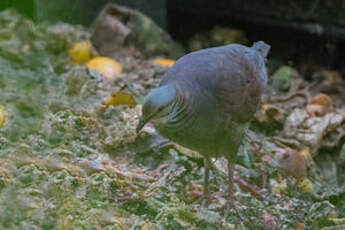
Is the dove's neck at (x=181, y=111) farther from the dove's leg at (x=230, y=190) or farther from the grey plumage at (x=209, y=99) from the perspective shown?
the dove's leg at (x=230, y=190)

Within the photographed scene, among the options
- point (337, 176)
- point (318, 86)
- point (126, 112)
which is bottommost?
point (126, 112)

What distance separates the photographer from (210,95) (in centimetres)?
383

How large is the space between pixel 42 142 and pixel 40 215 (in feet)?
3.12

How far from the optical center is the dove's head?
3.37 metres

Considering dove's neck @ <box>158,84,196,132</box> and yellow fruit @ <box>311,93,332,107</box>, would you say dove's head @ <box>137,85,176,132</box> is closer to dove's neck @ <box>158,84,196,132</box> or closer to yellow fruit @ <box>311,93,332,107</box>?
dove's neck @ <box>158,84,196,132</box>

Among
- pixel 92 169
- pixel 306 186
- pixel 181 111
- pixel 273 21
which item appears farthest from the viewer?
pixel 273 21

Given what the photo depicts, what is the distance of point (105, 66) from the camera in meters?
6.60

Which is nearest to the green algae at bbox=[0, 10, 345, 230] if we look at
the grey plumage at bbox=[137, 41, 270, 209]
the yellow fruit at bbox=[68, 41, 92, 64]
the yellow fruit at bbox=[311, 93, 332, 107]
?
the yellow fruit at bbox=[68, 41, 92, 64]

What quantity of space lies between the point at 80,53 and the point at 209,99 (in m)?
3.38

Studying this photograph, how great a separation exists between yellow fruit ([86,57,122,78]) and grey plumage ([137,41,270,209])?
2.35 metres

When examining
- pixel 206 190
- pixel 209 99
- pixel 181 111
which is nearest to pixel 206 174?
pixel 206 190

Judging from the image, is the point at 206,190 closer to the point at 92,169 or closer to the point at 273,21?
the point at 92,169

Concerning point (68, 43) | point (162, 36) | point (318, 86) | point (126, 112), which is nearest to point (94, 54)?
point (68, 43)

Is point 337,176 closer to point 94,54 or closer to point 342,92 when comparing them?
point 342,92
